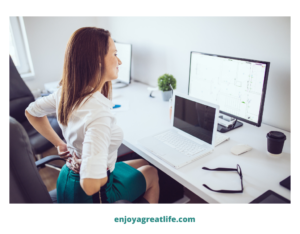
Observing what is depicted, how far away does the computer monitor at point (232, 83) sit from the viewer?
47.1 inches

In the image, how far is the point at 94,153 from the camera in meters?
0.82

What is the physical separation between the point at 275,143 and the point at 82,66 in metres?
0.91

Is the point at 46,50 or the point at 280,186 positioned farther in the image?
the point at 46,50

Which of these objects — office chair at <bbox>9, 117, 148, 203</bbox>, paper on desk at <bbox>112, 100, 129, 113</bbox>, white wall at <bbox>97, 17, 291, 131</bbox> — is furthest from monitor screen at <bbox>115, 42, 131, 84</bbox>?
office chair at <bbox>9, 117, 148, 203</bbox>

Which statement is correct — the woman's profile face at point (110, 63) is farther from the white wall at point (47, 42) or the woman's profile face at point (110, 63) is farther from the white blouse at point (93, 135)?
the white wall at point (47, 42)

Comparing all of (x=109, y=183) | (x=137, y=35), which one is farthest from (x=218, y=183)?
(x=137, y=35)

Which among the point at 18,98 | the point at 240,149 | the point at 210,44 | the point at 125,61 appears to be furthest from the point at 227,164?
the point at 18,98

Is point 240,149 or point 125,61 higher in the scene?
point 125,61

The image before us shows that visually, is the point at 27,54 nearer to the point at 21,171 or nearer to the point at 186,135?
the point at 186,135

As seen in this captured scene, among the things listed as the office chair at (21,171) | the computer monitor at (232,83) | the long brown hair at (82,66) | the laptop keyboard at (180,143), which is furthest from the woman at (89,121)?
the computer monitor at (232,83)
